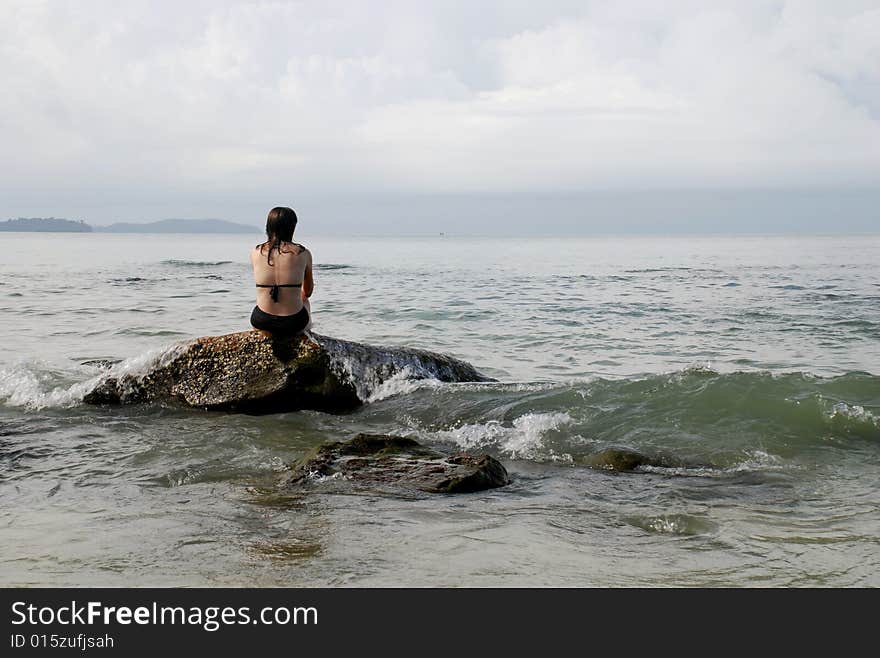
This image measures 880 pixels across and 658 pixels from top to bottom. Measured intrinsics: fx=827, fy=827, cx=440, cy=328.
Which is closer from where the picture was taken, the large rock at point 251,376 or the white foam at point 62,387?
the large rock at point 251,376

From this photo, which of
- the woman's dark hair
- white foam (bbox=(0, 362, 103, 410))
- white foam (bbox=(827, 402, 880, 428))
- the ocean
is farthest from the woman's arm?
white foam (bbox=(827, 402, 880, 428))

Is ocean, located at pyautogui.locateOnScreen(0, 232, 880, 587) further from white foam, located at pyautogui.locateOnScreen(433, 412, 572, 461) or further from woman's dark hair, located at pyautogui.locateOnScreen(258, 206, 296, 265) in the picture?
woman's dark hair, located at pyautogui.locateOnScreen(258, 206, 296, 265)

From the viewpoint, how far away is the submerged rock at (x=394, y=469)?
20.0 feet

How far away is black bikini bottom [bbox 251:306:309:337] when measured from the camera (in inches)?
367

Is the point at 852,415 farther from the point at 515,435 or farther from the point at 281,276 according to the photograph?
the point at 281,276

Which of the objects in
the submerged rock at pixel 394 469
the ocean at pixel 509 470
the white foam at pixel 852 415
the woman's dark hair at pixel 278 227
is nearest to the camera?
the ocean at pixel 509 470

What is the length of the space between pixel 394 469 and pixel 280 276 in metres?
3.61

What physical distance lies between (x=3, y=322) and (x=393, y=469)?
48.6 feet

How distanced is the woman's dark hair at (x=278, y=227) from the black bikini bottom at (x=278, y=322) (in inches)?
23.9

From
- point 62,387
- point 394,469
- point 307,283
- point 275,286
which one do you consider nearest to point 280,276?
point 275,286

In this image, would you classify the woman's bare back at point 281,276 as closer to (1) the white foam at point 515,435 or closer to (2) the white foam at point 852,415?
(1) the white foam at point 515,435

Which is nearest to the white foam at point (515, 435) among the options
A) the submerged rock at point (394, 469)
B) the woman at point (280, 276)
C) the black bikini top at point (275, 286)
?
the submerged rock at point (394, 469)

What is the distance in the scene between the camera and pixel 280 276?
922 cm
